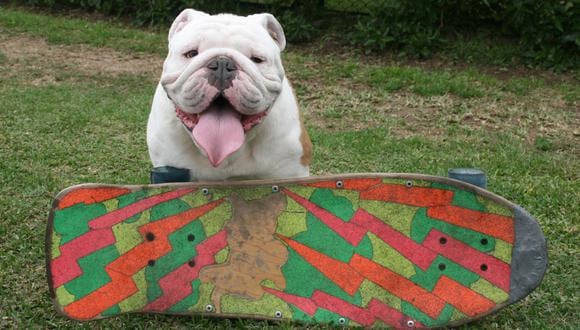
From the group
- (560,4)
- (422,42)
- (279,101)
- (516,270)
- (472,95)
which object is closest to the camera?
(516,270)

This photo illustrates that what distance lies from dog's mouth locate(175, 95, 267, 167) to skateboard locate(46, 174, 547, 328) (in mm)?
236

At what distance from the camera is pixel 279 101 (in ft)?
10.5

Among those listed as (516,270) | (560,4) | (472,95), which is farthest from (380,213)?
(560,4)

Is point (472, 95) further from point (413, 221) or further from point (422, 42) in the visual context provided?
point (413, 221)

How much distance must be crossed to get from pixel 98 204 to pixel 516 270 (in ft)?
5.20

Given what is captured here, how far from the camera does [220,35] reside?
9.70ft

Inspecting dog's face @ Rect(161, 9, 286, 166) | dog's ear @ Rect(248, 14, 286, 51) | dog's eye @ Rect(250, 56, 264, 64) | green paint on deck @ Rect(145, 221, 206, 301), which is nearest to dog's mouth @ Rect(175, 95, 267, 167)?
dog's face @ Rect(161, 9, 286, 166)

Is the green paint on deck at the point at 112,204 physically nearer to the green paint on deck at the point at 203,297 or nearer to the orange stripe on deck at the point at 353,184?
the green paint on deck at the point at 203,297

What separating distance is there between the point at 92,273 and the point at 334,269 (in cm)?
91

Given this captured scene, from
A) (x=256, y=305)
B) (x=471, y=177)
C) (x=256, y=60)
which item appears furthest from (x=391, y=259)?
(x=256, y=60)

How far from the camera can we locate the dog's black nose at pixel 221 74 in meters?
2.77

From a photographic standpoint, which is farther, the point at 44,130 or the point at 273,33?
the point at 44,130

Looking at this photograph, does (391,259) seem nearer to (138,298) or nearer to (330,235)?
(330,235)

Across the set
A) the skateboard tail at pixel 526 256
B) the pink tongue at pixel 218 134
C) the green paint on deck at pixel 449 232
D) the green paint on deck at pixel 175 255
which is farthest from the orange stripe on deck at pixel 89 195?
the skateboard tail at pixel 526 256
